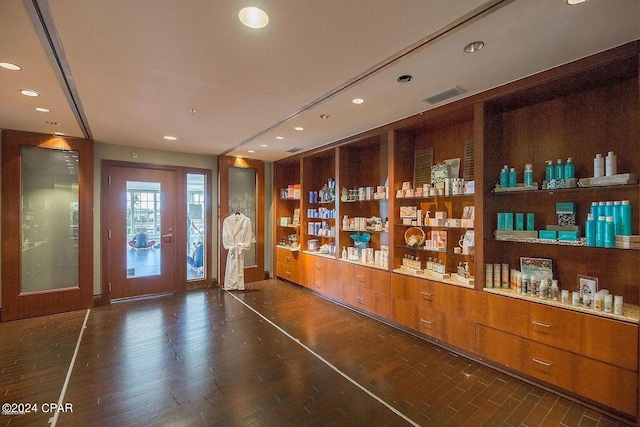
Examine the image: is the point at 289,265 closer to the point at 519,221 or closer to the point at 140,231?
the point at 140,231

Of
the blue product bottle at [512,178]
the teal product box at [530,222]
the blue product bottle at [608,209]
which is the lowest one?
the teal product box at [530,222]

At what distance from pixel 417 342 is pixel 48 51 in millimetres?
4225

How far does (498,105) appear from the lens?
9.21 feet

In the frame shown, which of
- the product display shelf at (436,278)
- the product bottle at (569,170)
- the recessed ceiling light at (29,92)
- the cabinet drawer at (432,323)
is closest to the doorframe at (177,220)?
the recessed ceiling light at (29,92)

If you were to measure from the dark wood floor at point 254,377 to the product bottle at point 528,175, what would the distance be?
70.6 inches

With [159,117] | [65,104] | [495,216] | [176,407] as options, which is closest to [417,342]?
[495,216]

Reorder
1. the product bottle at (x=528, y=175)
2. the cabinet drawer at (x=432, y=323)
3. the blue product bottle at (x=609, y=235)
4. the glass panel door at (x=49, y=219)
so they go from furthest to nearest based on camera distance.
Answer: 1. the glass panel door at (x=49, y=219)
2. the cabinet drawer at (x=432, y=323)
3. the product bottle at (x=528, y=175)
4. the blue product bottle at (x=609, y=235)

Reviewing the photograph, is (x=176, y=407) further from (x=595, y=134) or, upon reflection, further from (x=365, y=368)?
(x=595, y=134)

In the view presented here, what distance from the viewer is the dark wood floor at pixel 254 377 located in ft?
6.71

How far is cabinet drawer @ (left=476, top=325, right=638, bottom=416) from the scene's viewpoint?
6.50 feet

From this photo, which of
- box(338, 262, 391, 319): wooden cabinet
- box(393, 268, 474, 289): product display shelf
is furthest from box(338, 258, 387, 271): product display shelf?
box(393, 268, 474, 289): product display shelf

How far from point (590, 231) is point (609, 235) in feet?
0.42

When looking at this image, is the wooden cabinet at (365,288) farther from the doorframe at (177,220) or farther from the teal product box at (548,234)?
the doorframe at (177,220)

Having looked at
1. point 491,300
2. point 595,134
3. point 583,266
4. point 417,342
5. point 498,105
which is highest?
point 498,105
